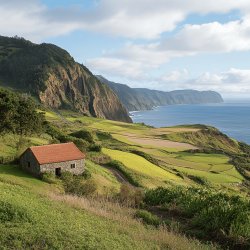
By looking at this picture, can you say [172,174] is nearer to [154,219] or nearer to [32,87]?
[154,219]

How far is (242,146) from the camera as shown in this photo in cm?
11781

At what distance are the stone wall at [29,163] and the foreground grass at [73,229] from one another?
60.0ft

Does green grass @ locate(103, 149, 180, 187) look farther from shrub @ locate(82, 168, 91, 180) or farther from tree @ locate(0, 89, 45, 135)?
tree @ locate(0, 89, 45, 135)

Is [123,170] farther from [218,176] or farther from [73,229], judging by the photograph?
[73,229]

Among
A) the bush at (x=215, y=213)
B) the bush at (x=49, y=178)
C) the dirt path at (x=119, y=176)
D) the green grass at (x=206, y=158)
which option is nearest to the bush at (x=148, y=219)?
the bush at (x=215, y=213)

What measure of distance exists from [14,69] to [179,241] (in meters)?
193

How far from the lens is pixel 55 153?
35.7 m

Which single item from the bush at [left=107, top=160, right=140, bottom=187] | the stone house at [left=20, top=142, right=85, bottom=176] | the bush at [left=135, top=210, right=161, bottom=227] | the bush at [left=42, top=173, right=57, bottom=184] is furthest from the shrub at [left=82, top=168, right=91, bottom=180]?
the bush at [left=135, top=210, right=161, bottom=227]

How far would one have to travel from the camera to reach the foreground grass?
411 inches

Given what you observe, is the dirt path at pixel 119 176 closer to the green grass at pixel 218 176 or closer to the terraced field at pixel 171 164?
the terraced field at pixel 171 164

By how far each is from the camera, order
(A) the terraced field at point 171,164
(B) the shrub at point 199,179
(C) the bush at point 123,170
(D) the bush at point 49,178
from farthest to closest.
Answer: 1. (B) the shrub at point 199,179
2. (A) the terraced field at point 171,164
3. (C) the bush at point 123,170
4. (D) the bush at point 49,178

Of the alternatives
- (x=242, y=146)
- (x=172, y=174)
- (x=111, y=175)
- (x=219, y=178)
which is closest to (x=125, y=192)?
(x=111, y=175)

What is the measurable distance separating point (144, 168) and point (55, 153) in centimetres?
1850

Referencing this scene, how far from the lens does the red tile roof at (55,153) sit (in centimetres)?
3425
